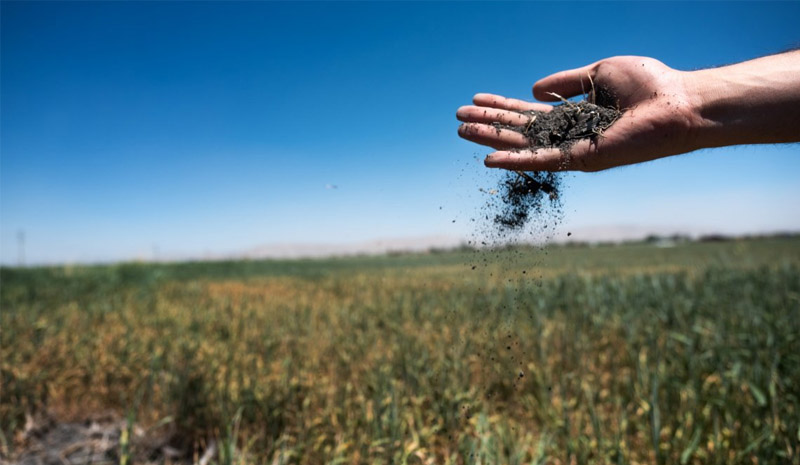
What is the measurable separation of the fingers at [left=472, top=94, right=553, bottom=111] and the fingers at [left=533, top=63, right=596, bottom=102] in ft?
0.20

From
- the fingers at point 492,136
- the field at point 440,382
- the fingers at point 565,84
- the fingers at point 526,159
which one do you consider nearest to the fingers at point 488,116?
the fingers at point 492,136

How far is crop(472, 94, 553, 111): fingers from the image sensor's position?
2568 millimetres

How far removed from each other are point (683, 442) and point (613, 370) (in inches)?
62.8

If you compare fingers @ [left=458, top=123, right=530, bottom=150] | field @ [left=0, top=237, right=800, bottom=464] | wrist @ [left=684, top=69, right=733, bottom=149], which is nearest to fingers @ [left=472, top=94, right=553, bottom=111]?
fingers @ [left=458, top=123, right=530, bottom=150]

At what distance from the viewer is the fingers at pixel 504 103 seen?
2.57 meters

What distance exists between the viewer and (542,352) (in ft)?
14.6

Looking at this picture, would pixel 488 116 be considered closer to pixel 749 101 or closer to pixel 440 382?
pixel 749 101

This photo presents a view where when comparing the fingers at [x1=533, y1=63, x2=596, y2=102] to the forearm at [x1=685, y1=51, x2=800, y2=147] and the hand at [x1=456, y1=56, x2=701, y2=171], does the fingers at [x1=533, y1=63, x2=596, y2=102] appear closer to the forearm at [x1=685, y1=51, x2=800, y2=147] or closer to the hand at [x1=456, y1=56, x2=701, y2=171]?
the hand at [x1=456, y1=56, x2=701, y2=171]

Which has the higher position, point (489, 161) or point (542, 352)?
point (489, 161)

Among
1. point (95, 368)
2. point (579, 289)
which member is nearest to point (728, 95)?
point (95, 368)

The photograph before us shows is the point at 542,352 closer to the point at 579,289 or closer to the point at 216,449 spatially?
the point at 216,449

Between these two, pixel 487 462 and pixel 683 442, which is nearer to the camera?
pixel 487 462

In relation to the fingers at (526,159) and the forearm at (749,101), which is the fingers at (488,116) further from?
the forearm at (749,101)

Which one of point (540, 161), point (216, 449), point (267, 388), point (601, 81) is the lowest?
point (216, 449)
